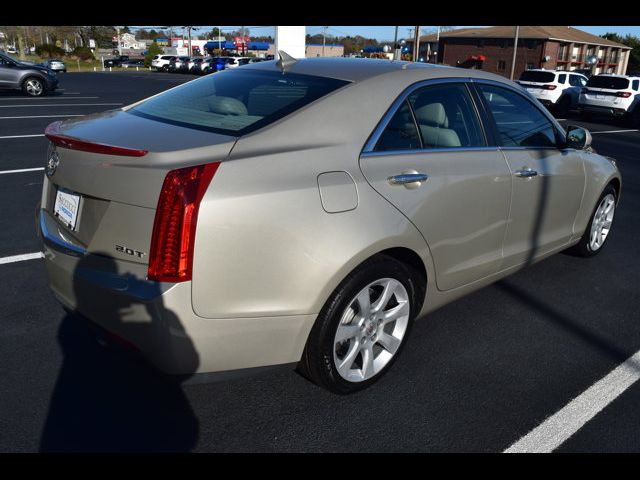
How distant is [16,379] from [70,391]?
1.08 feet

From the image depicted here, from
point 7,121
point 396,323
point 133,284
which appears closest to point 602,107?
point 7,121

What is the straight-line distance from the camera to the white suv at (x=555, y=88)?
20.7 metres

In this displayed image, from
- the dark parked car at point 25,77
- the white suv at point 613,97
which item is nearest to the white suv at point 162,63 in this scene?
the dark parked car at point 25,77

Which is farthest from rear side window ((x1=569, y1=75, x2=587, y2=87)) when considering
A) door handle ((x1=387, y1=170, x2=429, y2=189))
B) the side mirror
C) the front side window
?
door handle ((x1=387, y1=170, x2=429, y2=189))

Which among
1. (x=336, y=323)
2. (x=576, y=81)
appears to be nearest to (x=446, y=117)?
(x=336, y=323)

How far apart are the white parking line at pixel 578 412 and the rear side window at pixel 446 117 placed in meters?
1.52

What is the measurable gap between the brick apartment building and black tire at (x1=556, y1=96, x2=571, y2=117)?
122 feet

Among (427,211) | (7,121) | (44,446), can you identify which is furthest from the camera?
(7,121)

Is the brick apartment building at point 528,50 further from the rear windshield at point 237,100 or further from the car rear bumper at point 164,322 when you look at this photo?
the car rear bumper at point 164,322

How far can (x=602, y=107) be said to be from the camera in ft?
60.5

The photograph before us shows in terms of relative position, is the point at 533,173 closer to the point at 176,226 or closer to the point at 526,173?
the point at 526,173

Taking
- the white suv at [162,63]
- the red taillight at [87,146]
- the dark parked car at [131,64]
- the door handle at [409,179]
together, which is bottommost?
the dark parked car at [131,64]

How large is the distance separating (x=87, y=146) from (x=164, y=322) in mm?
867
